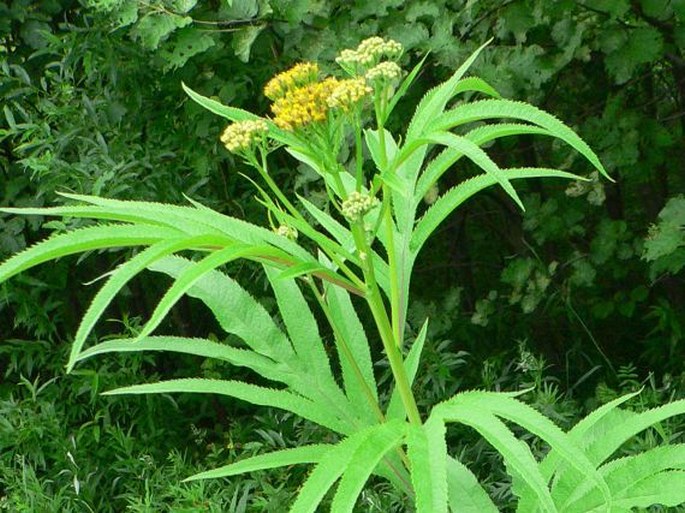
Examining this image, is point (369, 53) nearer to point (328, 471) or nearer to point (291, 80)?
point (291, 80)

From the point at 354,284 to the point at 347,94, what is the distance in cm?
29

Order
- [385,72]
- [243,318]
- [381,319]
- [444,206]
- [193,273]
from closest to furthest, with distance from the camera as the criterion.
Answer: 1. [193,273]
2. [385,72]
3. [381,319]
4. [444,206]
5. [243,318]

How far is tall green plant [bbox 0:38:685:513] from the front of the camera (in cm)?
137

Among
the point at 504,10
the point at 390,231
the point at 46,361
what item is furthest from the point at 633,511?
the point at 46,361

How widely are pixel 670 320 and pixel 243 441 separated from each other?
140cm

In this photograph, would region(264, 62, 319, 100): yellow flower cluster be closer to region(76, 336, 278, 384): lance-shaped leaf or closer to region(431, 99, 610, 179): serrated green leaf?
region(431, 99, 610, 179): serrated green leaf

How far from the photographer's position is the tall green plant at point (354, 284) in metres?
1.37

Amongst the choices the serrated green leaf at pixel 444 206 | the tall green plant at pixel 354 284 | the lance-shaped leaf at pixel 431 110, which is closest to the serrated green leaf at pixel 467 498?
the tall green plant at pixel 354 284

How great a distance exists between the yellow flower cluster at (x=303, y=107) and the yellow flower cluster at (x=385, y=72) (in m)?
0.07

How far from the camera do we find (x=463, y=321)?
3.67 meters

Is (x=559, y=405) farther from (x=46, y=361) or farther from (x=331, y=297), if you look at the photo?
(x=46, y=361)

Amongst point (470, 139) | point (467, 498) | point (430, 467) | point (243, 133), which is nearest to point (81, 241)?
point (243, 133)

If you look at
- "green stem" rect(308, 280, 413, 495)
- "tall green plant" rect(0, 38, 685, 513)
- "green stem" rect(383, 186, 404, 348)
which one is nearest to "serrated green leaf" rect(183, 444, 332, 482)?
"tall green plant" rect(0, 38, 685, 513)

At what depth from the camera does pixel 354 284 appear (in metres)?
1.60
